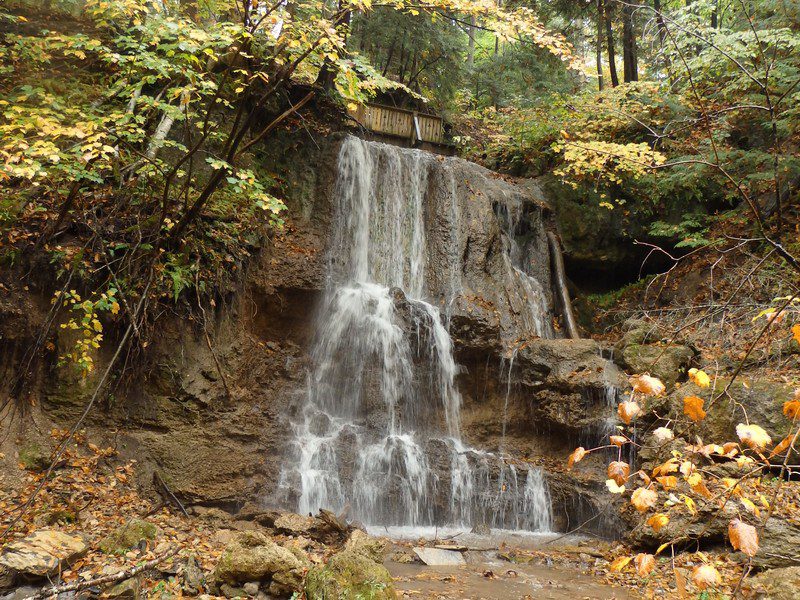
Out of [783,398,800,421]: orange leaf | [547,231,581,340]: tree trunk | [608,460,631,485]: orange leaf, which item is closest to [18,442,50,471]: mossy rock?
[608,460,631,485]: orange leaf

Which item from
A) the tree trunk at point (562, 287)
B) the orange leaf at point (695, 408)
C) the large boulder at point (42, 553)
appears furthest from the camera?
the tree trunk at point (562, 287)

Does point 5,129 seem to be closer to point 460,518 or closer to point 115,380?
point 115,380

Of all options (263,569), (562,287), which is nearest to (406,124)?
(562,287)

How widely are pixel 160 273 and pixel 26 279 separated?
4.88 feet

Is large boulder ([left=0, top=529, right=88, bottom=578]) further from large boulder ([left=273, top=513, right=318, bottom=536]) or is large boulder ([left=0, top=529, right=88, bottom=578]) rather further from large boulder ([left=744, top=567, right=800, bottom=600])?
large boulder ([left=744, top=567, right=800, bottom=600])

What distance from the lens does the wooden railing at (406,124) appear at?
16719mm

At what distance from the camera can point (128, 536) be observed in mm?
5352

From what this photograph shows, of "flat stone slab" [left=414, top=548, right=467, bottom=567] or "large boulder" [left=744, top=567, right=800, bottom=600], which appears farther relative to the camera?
"flat stone slab" [left=414, top=548, right=467, bottom=567]

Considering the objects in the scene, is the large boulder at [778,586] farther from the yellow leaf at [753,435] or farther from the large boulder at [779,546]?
the yellow leaf at [753,435]

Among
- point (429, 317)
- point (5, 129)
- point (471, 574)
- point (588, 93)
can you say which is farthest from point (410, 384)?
point (588, 93)

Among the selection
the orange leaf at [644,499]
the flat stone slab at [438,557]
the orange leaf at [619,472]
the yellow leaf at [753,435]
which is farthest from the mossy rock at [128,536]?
the yellow leaf at [753,435]

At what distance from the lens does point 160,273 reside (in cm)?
705

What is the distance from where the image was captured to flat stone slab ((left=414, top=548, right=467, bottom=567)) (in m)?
6.22

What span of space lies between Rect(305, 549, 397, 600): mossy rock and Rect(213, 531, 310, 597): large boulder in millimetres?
204
